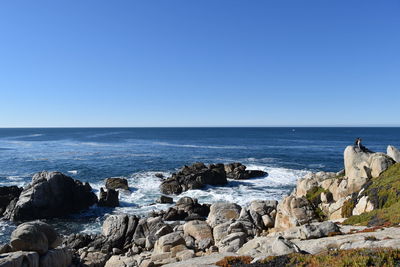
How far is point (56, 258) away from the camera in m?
18.4

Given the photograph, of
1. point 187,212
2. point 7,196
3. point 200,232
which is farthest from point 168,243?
point 7,196

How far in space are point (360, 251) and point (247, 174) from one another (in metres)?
46.2

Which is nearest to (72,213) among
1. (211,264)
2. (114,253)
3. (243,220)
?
(114,253)

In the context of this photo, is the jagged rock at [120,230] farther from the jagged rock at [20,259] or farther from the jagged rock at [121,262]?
the jagged rock at [20,259]

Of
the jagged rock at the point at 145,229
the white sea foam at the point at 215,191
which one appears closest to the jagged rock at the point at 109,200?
the white sea foam at the point at 215,191

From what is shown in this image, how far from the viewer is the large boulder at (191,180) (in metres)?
49.2

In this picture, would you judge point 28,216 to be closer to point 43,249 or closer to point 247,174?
point 43,249

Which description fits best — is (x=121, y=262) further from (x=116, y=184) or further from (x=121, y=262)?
(x=116, y=184)

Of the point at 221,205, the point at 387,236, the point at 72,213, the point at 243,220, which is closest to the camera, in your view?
the point at 387,236

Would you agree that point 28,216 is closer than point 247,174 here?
Yes

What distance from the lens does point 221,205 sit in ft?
105

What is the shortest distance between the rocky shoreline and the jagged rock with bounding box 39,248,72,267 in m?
0.06

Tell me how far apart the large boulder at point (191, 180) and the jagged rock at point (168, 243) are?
24.0m

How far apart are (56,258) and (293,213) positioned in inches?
791
